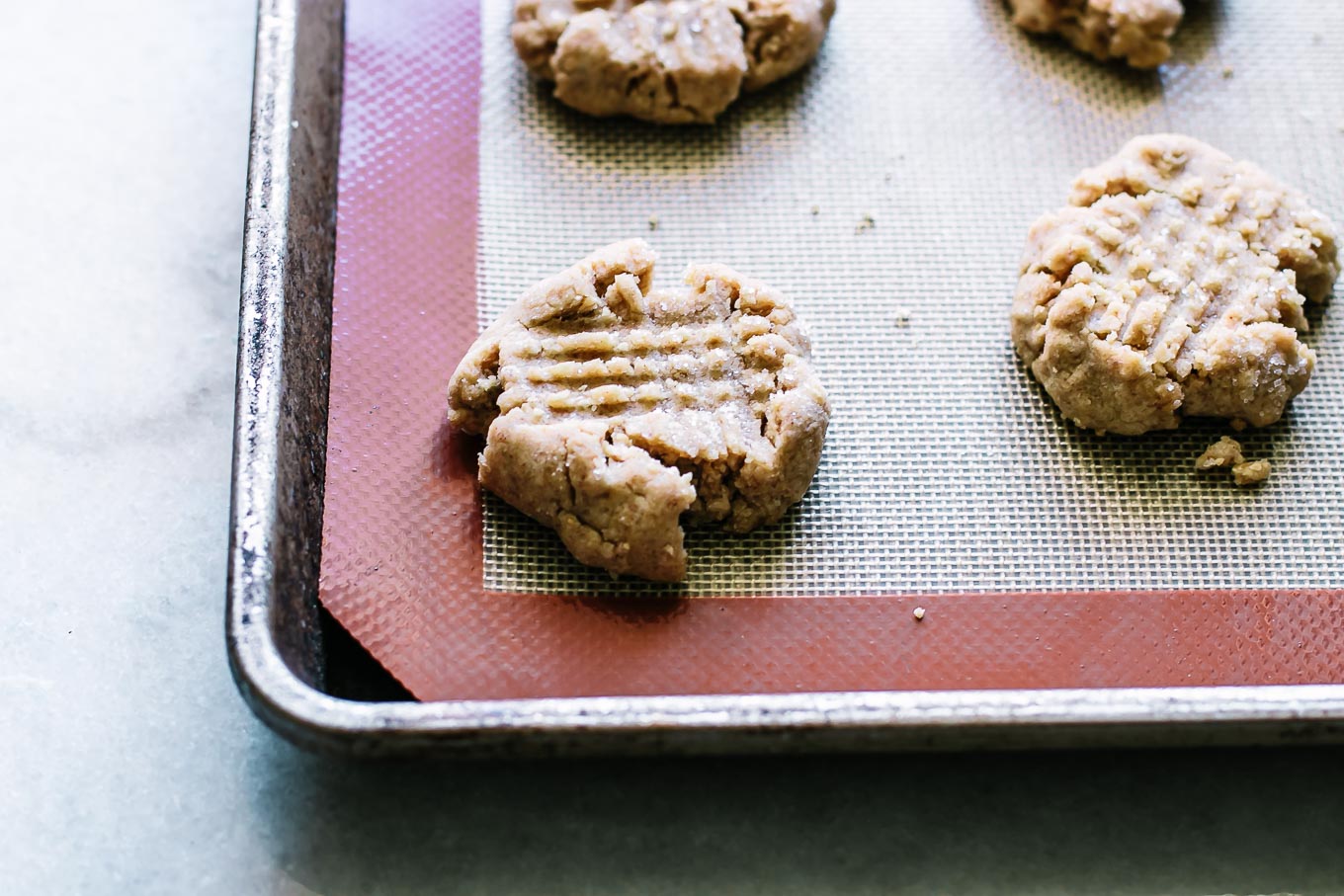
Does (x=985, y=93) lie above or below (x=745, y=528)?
above

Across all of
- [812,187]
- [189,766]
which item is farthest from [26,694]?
[812,187]

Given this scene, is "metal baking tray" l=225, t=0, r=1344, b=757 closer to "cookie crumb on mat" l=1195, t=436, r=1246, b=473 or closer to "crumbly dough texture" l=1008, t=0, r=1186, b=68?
"cookie crumb on mat" l=1195, t=436, r=1246, b=473

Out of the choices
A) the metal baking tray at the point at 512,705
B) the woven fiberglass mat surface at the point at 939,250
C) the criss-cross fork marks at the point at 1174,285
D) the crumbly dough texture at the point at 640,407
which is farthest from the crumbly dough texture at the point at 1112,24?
the metal baking tray at the point at 512,705

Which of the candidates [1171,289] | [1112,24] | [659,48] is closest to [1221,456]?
[1171,289]

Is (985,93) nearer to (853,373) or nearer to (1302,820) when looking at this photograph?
(853,373)

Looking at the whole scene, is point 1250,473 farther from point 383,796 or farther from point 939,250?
point 383,796

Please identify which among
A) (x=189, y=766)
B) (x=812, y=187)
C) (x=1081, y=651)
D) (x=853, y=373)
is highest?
(x=812, y=187)
